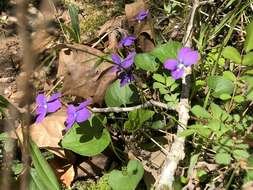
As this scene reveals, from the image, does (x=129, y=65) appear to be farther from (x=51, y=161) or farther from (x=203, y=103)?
(x=51, y=161)

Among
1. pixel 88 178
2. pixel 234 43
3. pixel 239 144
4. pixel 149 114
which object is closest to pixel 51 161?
pixel 88 178

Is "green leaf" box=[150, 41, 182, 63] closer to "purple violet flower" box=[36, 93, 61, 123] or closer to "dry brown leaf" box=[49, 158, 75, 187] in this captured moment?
"purple violet flower" box=[36, 93, 61, 123]

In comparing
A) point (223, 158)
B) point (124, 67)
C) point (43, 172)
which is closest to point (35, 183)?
point (43, 172)

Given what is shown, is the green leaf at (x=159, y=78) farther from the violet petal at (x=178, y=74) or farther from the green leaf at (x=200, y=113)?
the green leaf at (x=200, y=113)

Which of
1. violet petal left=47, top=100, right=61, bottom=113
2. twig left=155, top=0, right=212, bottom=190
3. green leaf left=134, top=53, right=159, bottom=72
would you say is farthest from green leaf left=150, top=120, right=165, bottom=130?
violet petal left=47, top=100, right=61, bottom=113

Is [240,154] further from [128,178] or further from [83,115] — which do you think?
[83,115]

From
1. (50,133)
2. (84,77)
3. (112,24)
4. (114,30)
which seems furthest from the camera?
(112,24)
